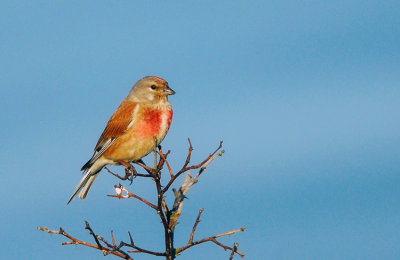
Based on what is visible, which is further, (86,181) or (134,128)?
(86,181)

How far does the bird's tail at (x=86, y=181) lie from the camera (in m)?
9.72

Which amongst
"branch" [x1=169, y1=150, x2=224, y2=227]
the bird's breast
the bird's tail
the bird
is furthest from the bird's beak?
"branch" [x1=169, y1=150, x2=224, y2=227]

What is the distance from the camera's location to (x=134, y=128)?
9648 mm

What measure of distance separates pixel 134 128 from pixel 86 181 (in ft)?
3.89

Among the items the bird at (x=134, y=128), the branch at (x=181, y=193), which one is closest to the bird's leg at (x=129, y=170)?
the bird at (x=134, y=128)

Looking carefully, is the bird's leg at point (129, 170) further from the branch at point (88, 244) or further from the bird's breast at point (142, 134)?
the branch at point (88, 244)

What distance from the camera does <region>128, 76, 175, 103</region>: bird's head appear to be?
9906 mm

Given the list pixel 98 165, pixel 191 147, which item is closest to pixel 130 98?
pixel 98 165

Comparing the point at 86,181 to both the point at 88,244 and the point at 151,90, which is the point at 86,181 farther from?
Result: the point at 88,244

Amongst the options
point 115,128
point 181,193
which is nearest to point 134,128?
point 115,128

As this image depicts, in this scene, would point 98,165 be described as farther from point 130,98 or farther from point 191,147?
point 191,147

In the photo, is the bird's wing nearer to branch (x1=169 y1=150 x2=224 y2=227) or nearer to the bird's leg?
the bird's leg

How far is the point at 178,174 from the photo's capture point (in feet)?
14.7

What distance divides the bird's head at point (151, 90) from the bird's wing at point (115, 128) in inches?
6.4
